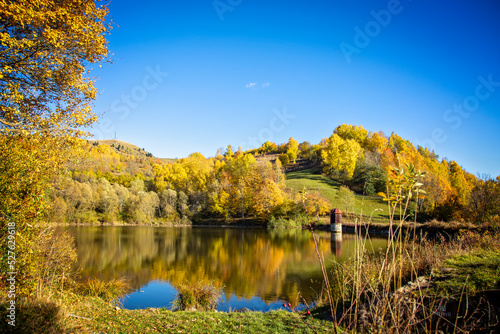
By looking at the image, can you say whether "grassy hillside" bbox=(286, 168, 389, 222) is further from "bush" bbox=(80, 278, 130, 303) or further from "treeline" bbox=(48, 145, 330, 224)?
"bush" bbox=(80, 278, 130, 303)

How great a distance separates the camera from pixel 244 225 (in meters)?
47.3

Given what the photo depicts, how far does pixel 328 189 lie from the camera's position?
53312 mm

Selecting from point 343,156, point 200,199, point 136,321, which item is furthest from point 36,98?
point 343,156

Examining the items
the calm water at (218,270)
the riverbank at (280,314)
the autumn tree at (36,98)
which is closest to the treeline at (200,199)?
the calm water at (218,270)

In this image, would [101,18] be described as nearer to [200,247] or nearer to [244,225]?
[200,247]

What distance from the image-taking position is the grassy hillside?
42.3 m

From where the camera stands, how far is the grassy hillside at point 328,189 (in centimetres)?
4227

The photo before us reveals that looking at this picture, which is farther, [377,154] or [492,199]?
[377,154]

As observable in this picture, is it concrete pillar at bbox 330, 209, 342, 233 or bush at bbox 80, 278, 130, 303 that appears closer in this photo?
bush at bbox 80, 278, 130, 303

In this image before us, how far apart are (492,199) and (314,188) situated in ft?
104

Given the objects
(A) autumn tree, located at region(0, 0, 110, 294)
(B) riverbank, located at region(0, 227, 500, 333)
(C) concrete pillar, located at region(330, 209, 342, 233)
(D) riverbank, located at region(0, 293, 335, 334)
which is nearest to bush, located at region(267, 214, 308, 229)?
(C) concrete pillar, located at region(330, 209, 342, 233)

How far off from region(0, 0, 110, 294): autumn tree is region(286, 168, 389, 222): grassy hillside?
1481 inches

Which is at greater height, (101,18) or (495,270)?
(101,18)

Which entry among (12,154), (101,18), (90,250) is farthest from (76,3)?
(90,250)
